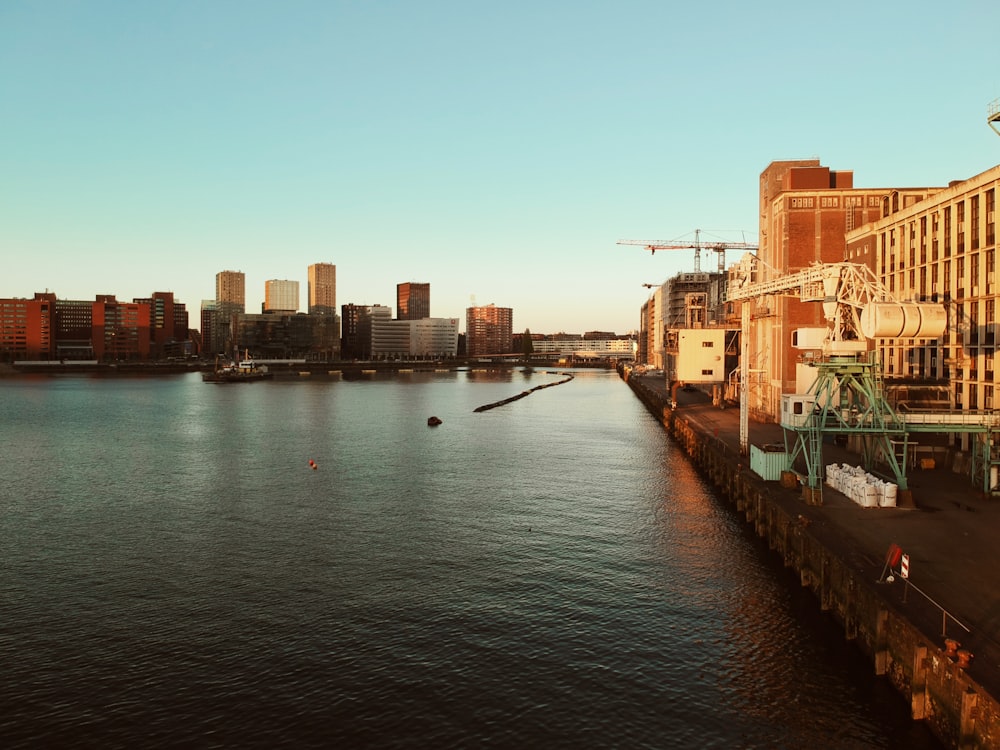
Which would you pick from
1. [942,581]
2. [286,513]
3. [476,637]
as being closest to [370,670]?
[476,637]

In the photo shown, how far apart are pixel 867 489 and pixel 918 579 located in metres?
10.6

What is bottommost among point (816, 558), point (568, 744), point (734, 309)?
point (568, 744)

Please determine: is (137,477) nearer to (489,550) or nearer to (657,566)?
(489,550)

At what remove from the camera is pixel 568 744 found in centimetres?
1881

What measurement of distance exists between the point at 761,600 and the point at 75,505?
41.8 m

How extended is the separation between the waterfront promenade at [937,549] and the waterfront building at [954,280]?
5.95 m

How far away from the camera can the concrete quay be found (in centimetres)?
1642

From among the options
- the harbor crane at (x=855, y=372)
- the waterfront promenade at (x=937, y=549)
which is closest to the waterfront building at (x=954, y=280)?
the harbor crane at (x=855, y=372)

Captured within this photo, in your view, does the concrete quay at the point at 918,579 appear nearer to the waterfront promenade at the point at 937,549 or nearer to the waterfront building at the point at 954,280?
the waterfront promenade at the point at 937,549

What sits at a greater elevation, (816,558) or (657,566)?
(816,558)

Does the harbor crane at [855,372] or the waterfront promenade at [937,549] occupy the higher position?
the harbor crane at [855,372]

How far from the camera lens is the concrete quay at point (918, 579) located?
1642cm

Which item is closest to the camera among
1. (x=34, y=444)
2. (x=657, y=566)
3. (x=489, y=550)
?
(x=657, y=566)

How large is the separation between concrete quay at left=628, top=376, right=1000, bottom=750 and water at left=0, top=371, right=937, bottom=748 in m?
1.22
